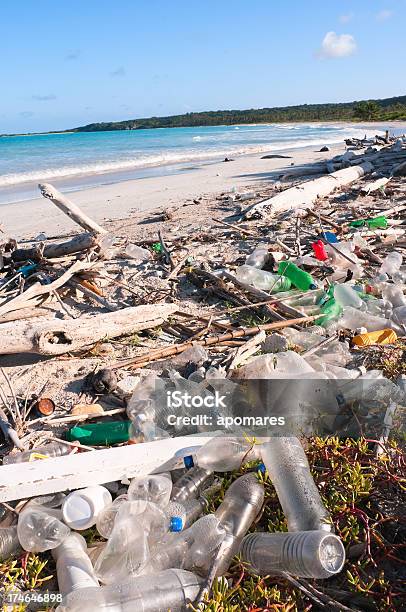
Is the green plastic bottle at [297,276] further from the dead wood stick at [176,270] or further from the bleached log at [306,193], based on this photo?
the bleached log at [306,193]

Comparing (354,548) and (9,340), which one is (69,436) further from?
(354,548)

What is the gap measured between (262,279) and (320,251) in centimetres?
93

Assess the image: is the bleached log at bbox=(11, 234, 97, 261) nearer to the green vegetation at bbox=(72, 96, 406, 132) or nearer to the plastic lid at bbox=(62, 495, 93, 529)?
the plastic lid at bbox=(62, 495, 93, 529)

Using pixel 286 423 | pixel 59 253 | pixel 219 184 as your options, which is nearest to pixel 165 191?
pixel 219 184

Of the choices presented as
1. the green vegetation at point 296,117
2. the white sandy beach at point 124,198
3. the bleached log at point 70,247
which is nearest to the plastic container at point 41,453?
the bleached log at point 70,247

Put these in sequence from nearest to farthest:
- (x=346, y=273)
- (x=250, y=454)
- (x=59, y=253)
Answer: (x=250, y=454) < (x=346, y=273) < (x=59, y=253)

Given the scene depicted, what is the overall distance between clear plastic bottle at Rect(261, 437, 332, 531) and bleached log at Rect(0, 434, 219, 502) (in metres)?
0.34

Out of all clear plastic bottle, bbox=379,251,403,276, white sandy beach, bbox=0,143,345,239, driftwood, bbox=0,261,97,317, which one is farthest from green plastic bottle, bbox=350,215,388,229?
white sandy beach, bbox=0,143,345,239

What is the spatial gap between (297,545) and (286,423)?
85 cm

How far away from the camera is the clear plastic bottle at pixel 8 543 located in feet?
6.72

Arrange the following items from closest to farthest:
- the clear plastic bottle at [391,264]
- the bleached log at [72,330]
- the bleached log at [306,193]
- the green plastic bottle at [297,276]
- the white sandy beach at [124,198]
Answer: the bleached log at [72,330] < the green plastic bottle at [297,276] < the clear plastic bottle at [391,264] < the bleached log at [306,193] < the white sandy beach at [124,198]

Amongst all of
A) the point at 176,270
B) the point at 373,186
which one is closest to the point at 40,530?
the point at 176,270

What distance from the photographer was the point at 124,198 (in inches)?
480

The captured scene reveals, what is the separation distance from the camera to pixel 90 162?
79.7 ft
